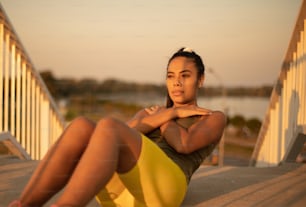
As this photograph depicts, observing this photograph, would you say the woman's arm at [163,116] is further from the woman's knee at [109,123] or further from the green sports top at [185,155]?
A: the woman's knee at [109,123]

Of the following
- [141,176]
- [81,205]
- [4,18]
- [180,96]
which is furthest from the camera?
[4,18]

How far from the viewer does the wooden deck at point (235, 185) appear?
200cm

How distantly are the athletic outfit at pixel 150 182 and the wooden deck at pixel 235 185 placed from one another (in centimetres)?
30

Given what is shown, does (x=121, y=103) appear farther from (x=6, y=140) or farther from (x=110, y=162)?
(x=6, y=140)

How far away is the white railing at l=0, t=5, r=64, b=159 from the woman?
1.69 meters

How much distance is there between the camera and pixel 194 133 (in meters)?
1.68

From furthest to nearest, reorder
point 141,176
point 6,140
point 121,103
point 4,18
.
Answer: point 6,140, point 4,18, point 121,103, point 141,176

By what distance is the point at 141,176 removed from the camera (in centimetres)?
153

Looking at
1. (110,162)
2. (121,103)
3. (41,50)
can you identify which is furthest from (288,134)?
(110,162)

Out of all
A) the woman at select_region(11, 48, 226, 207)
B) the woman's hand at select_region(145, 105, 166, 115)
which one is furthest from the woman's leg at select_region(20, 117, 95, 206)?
the woman's hand at select_region(145, 105, 166, 115)

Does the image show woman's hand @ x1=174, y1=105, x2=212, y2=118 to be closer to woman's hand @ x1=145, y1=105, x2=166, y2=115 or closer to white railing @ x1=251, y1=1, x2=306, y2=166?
woman's hand @ x1=145, y1=105, x2=166, y2=115

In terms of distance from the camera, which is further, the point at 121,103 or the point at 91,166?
the point at 121,103

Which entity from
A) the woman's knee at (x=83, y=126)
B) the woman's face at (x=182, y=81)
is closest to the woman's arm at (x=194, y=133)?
the woman's face at (x=182, y=81)

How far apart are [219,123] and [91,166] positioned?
1.78 ft
